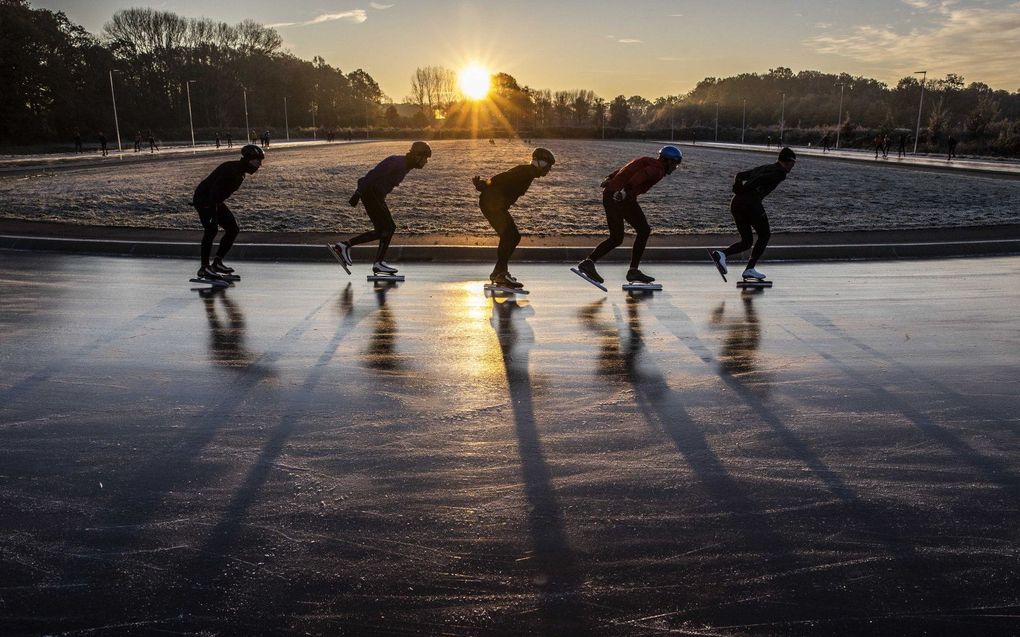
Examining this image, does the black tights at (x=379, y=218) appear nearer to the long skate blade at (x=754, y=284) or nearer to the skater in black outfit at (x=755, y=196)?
the skater in black outfit at (x=755, y=196)

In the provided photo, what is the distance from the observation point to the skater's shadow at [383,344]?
5.86 m

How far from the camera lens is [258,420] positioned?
4.58 metres

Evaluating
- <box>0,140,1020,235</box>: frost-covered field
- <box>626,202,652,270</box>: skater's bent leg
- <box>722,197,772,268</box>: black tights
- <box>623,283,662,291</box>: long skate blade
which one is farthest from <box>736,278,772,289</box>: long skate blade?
<box>0,140,1020,235</box>: frost-covered field

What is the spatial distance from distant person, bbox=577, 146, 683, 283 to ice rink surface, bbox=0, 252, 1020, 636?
2201 mm

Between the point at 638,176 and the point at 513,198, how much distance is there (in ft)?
5.02

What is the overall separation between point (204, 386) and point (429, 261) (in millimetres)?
6920

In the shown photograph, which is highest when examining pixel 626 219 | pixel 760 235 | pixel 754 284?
pixel 626 219

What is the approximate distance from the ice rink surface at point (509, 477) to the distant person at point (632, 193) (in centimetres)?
220

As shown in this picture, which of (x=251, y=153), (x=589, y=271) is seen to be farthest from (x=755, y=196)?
(x=251, y=153)

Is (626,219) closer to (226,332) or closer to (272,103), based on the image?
(226,332)

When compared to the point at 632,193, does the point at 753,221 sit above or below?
below

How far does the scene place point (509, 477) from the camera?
375cm

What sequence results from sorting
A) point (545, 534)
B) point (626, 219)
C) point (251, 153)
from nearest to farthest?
point (545, 534)
point (251, 153)
point (626, 219)

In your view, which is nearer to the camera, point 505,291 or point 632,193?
point 505,291
